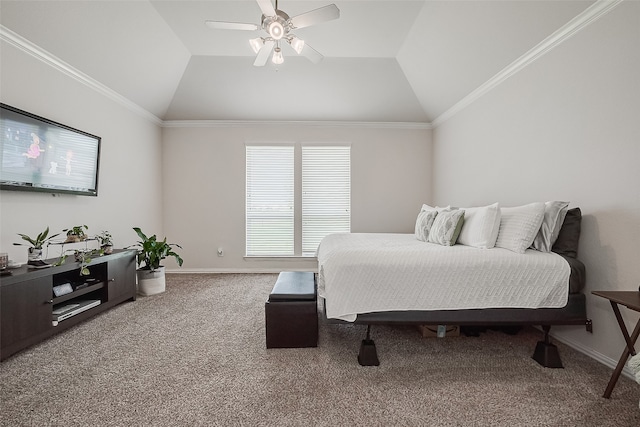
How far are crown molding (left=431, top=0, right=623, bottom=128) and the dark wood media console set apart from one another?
4638 millimetres

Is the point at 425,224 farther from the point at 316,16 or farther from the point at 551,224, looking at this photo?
the point at 316,16

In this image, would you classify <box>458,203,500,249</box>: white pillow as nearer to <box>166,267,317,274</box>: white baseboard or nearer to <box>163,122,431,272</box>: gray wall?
<box>163,122,431,272</box>: gray wall

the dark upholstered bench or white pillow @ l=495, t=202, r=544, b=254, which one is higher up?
white pillow @ l=495, t=202, r=544, b=254

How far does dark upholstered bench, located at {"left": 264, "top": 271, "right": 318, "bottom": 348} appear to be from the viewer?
224cm

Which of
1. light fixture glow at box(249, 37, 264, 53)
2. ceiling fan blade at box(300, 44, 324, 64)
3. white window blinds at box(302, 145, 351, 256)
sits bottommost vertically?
white window blinds at box(302, 145, 351, 256)

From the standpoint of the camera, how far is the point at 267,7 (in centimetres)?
206

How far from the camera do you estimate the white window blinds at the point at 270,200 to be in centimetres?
496

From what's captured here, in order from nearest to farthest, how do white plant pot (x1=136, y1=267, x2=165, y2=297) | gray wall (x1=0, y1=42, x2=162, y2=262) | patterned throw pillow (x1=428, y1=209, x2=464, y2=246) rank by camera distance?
1. gray wall (x1=0, y1=42, x2=162, y2=262)
2. patterned throw pillow (x1=428, y1=209, x2=464, y2=246)
3. white plant pot (x1=136, y1=267, x2=165, y2=297)

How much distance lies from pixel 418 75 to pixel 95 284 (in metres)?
4.60

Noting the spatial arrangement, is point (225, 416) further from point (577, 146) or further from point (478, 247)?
point (577, 146)

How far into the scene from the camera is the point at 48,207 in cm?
281

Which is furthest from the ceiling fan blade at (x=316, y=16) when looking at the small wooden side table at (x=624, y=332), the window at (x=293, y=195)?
the window at (x=293, y=195)

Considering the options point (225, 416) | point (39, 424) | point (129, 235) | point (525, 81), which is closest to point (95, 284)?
point (129, 235)

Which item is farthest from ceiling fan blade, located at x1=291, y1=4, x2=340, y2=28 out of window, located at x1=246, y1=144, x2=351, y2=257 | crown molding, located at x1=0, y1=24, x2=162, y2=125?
window, located at x1=246, y1=144, x2=351, y2=257
